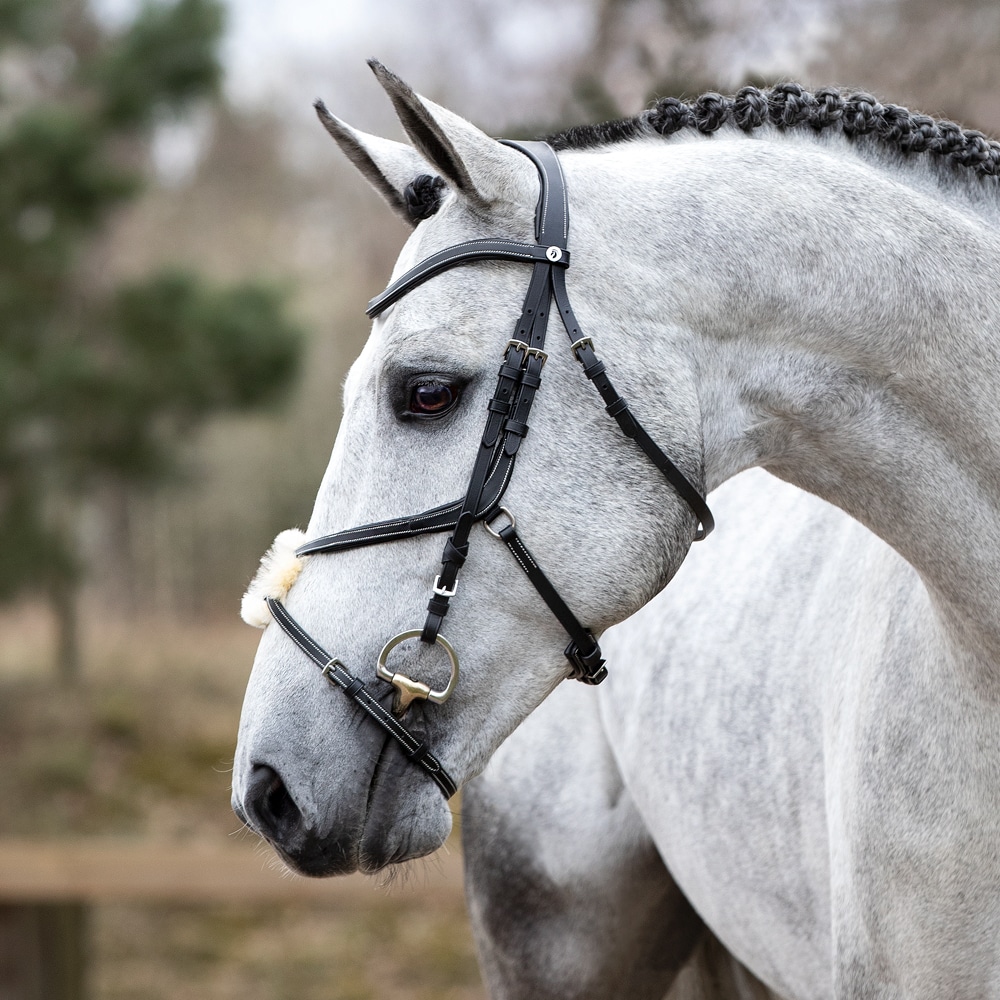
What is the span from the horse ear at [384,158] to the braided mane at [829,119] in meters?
0.41

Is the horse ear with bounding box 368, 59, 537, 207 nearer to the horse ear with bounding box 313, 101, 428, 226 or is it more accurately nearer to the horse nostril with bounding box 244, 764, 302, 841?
the horse ear with bounding box 313, 101, 428, 226

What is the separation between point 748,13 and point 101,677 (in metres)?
8.54

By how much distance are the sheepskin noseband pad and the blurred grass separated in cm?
289

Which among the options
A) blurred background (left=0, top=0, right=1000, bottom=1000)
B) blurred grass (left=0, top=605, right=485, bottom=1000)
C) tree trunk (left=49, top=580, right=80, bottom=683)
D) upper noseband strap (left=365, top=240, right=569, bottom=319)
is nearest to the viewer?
upper noseband strap (left=365, top=240, right=569, bottom=319)

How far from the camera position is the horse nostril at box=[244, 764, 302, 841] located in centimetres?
155

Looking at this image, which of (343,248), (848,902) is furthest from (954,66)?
(343,248)

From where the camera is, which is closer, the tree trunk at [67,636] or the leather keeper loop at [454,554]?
the leather keeper loop at [454,554]

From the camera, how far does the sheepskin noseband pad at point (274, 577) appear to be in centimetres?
166

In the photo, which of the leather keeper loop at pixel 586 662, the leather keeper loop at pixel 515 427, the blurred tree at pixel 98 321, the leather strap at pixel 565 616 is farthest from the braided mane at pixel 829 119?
the blurred tree at pixel 98 321

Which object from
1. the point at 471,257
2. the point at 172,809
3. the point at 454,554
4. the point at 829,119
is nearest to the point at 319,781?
the point at 454,554

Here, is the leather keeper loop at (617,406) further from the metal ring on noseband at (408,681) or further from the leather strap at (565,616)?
the metal ring on noseband at (408,681)

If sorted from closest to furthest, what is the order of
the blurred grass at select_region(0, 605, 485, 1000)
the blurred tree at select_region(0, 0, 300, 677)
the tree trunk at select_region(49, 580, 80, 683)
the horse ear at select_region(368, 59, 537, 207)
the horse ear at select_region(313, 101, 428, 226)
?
the horse ear at select_region(368, 59, 537, 207) < the horse ear at select_region(313, 101, 428, 226) < the blurred grass at select_region(0, 605, 485, 1000) < the blurred tree at select_region(0, 0, 300, 677) < the tree trunk at select_region(49, 580, 80, 683)

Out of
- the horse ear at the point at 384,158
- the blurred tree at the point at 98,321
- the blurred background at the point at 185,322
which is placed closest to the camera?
the horse ear at the point at 384,158

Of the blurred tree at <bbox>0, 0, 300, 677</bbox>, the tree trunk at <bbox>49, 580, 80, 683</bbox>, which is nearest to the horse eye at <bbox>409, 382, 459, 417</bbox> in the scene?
the blurred tree at <bbox>0, 0, 300, 677</bbox>
